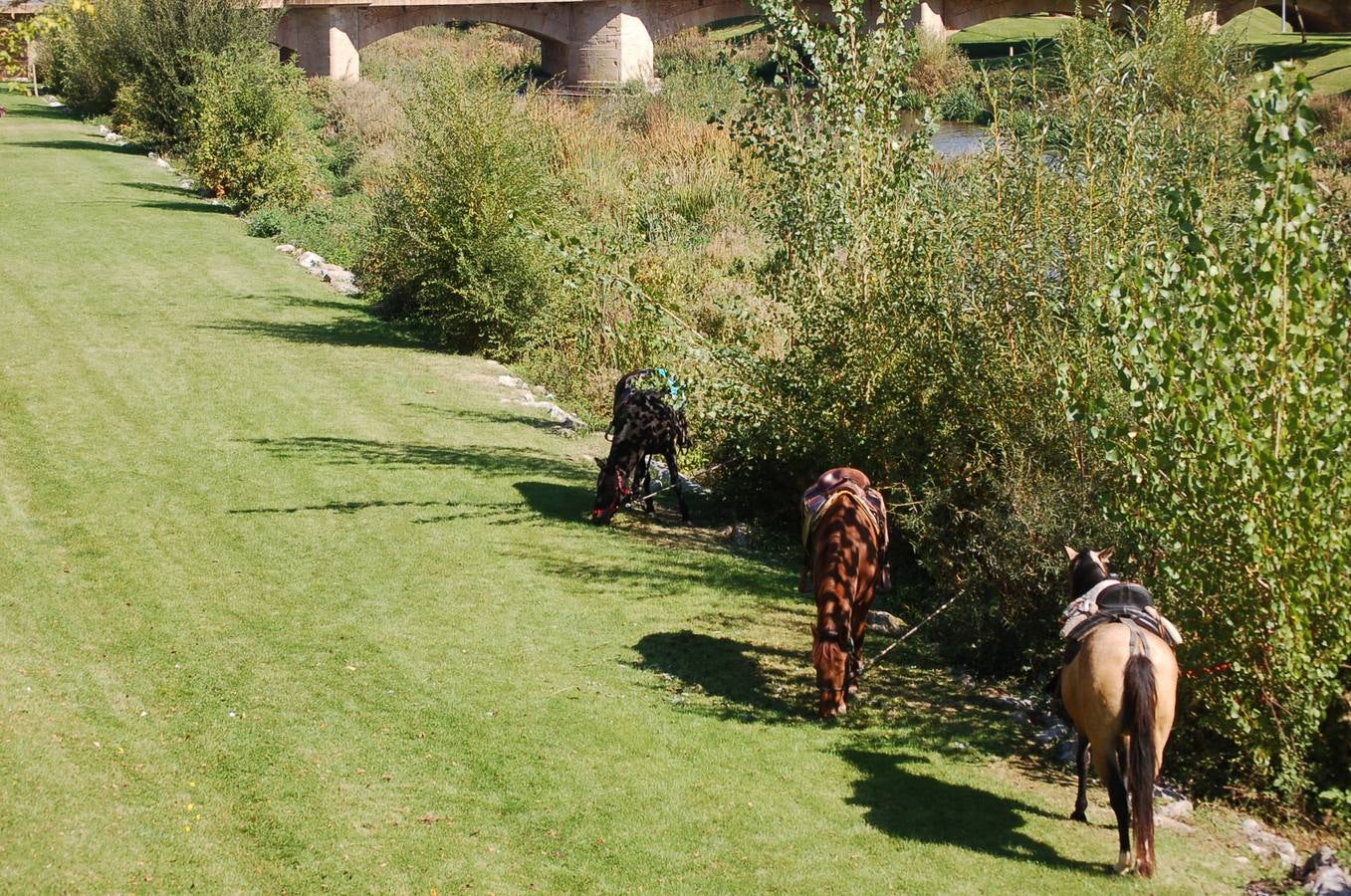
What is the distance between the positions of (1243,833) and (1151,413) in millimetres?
2574

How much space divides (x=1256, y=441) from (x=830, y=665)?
309 cm

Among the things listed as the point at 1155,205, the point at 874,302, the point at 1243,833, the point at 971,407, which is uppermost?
the point at 1155,205

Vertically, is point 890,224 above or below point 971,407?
above

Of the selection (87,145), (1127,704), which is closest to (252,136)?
(87,145)

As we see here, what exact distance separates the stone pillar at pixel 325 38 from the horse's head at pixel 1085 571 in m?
52.1

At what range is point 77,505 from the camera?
12352 millimetres

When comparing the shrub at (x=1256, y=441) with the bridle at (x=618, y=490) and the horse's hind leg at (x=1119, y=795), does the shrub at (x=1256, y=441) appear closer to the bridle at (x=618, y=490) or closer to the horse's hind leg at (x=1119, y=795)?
the horse's hind leg at (x=1119, y=795)

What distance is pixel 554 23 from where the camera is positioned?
58875 mm

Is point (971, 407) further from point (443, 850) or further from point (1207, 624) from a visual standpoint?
point (443, 850)

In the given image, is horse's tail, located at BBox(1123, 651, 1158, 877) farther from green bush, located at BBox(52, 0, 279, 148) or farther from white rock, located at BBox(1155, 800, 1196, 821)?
green bush, located at BBox(52, 0, 279, 148)

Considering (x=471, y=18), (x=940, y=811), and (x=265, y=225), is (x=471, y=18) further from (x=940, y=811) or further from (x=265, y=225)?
(x=940, y=811)

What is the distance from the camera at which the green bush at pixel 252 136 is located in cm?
3003

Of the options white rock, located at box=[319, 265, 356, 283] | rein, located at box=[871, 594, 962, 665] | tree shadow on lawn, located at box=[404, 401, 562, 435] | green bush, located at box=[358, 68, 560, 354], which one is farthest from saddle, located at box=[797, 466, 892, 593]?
white rock, located at box=[319, 265, 356, 283]

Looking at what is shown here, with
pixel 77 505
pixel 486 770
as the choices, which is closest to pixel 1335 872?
pixel 486 770
